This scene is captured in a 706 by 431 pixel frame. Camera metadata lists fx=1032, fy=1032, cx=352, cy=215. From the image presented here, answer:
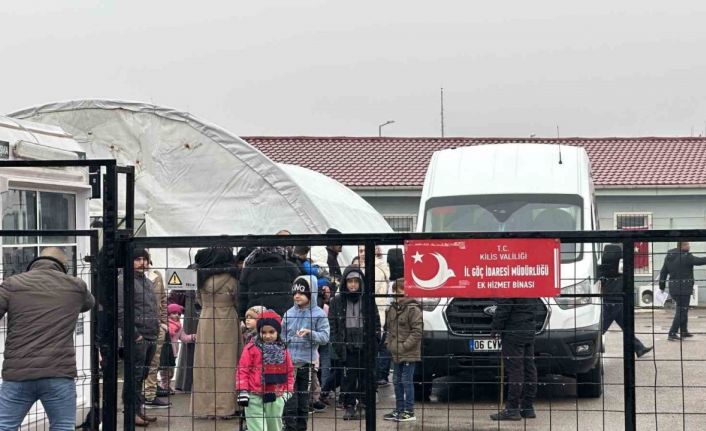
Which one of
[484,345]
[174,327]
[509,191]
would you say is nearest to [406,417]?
[484,345]

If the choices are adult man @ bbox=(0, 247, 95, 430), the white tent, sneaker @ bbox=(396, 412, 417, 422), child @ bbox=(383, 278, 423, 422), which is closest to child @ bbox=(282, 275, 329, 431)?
child @ bbox=(383, 278, 423, 422)

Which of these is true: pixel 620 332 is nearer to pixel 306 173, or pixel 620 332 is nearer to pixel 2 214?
pixel 2 214

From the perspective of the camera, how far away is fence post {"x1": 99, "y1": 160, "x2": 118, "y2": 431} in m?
6.63

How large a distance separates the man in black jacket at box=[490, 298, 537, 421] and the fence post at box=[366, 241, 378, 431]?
0.87 m

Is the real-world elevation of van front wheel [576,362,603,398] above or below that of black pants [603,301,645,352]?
below

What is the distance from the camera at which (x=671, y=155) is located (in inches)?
1432

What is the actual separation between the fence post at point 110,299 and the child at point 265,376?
110cm

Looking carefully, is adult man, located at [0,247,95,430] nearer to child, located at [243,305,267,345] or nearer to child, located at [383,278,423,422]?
child, located at [243,305,267,345]

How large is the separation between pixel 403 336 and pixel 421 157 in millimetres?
28251

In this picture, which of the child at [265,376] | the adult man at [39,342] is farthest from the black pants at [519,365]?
the adult man at [39,342]

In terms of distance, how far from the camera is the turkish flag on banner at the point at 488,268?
6344 mm

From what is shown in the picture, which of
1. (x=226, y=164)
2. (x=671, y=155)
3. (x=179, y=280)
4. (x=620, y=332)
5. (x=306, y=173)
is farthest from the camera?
(x=671, y=155)

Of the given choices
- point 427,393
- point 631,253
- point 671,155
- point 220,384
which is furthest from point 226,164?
point 671,155

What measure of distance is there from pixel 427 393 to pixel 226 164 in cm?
605
